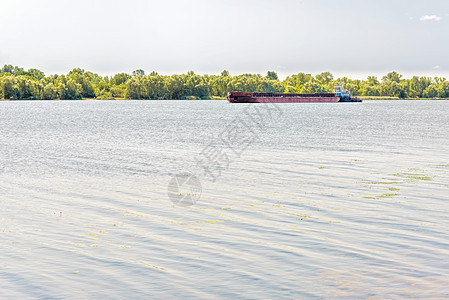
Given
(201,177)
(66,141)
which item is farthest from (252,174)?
(66,141)

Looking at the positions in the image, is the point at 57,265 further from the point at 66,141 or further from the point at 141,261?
the point at 66,141

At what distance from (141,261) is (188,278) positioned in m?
2.01

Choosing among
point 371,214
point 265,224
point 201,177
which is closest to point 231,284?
point 265,224

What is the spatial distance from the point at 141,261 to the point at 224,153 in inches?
1213

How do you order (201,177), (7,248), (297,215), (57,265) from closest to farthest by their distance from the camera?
(57,265)
(7,248)
(297,215)
(201,177)

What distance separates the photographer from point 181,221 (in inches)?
800

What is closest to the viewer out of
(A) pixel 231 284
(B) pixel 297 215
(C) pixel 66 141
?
(A) pixel 231 284

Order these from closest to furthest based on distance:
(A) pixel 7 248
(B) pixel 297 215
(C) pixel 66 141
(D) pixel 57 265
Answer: (D) pixel 57 265, (A) pixel 7 248, (B) pixel 297 215, (C) pixel 66 141

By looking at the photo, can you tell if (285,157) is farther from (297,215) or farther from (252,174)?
(297,215)

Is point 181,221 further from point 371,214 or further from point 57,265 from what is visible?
point 371,214

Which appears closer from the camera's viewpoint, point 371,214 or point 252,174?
point 371,214

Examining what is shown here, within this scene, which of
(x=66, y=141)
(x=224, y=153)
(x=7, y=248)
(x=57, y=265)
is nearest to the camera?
(x=57, y=265)

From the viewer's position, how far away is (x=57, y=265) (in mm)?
14961

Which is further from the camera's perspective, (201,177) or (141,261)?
(201,177)
